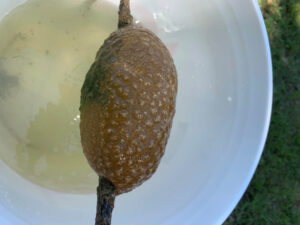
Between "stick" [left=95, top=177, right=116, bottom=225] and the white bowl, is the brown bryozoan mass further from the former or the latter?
the white bowl

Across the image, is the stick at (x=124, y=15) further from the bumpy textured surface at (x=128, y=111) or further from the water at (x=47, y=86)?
the water at (x=47, y=86)

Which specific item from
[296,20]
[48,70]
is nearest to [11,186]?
[48,70]

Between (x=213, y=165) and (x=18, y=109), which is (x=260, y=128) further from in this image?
(x=18, y=109)

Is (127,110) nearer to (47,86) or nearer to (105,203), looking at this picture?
(105,203)

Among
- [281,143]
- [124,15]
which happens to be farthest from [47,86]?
[281,143]

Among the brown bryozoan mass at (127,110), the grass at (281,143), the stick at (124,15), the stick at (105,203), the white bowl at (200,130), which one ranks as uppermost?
the stick at (124,15)

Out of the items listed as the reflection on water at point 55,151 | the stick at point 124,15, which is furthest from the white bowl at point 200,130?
the stick at point 124,15

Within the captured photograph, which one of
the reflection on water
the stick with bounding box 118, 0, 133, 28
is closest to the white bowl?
the reflection on water
